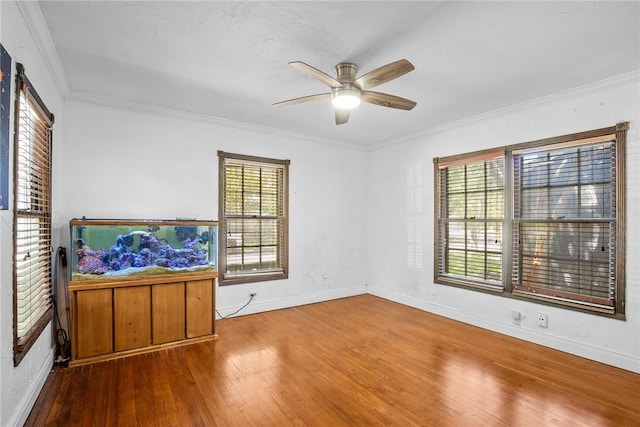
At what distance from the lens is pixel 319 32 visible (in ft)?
7.20

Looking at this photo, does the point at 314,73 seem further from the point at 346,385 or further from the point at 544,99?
the point at 544,99

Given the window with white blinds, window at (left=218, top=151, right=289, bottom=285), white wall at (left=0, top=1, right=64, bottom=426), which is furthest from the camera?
window at (left=218, top=151, right=289, bottom=285)

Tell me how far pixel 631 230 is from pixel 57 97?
541cm

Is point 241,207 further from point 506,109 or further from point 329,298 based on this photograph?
point 506,109

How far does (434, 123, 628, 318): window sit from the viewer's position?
9.78 feet

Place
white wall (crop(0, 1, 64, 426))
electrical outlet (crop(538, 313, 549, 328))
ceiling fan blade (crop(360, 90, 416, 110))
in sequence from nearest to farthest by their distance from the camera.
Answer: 1. white wall (crop(0, 1, 64, 426))
2. ceiling fan blade (crop(360, 90, 416, 110))
3. electrical outlet (crop(538, 313, 549, 328))

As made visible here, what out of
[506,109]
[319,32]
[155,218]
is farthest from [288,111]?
[506,109]

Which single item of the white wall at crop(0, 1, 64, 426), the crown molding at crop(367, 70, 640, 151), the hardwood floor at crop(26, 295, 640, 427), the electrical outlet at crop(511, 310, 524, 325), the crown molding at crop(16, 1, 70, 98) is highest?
the crown molding at crop(16, 1, 70, 98)

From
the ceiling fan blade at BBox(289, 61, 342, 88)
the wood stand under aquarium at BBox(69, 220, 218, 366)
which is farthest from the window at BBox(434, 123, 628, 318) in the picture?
the wood stand under aquarium at BBox(69, 220, 218, 366)

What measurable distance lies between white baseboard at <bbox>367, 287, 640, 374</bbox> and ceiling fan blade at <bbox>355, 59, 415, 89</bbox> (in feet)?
10.1

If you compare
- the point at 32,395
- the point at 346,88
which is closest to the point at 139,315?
the point at 32,395

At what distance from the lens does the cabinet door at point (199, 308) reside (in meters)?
3.40

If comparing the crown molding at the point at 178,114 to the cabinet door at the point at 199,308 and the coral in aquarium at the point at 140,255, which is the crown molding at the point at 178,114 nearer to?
the coral in aquarium at the point at 140,255

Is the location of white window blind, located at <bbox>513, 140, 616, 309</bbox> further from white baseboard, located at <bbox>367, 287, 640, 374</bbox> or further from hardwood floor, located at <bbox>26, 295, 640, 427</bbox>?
hardwood floor, located at <bbox>26, 295, 640, 427</bbox>
